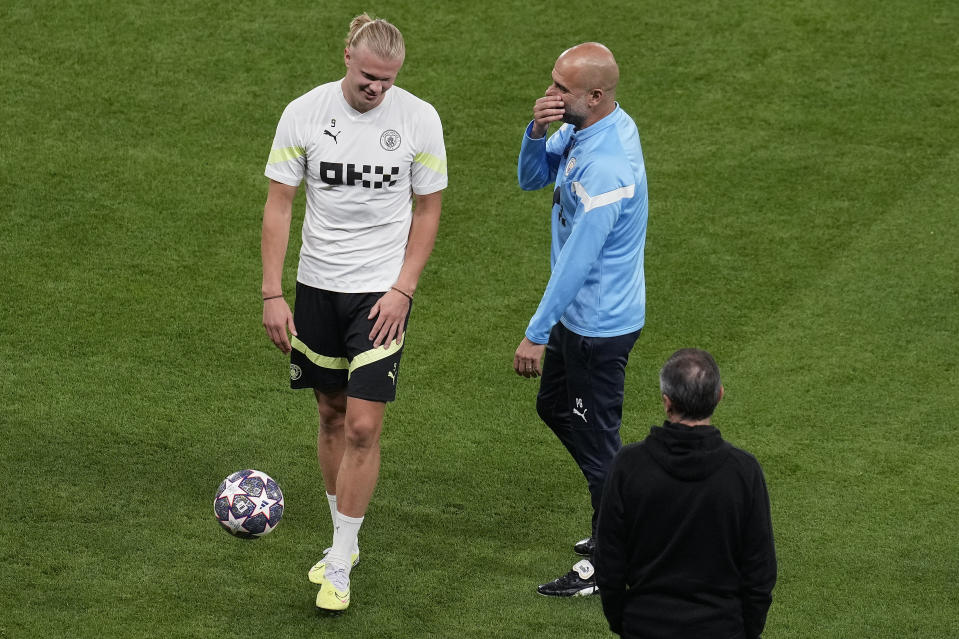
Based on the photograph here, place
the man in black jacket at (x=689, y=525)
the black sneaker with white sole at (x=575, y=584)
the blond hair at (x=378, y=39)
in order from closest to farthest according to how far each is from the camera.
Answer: the man in black jacket at (x=689, y=525), the blond hair at (x=378, y=39), the black sneaker with white sole at (x=575, y=584)

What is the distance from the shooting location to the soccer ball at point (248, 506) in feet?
19.6

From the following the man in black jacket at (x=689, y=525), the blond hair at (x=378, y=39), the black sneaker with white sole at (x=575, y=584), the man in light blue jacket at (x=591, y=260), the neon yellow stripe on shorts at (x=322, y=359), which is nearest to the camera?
the man in black jacket at (x=689, y=525)

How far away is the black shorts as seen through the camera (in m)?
5.96

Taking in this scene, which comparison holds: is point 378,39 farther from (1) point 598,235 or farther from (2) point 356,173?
(1) point 598,235

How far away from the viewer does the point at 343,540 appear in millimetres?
6062

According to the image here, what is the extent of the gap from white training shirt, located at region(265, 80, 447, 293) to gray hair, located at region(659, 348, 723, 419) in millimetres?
2086

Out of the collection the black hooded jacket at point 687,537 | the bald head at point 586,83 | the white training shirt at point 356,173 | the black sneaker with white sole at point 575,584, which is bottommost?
the black sneaker with white sole at point 575,584

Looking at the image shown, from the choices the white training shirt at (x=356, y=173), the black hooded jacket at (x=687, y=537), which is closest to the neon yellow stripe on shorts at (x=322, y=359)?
the white training shirt at (x=356, y=173)

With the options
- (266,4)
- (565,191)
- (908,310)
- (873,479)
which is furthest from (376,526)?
(266,4)

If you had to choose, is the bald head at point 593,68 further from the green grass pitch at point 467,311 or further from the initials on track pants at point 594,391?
the green grass pitch at point 467,311

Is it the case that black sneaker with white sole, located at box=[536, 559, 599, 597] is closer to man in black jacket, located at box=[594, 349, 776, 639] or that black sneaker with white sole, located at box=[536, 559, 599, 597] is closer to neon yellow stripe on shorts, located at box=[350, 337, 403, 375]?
neon yellow stripe on shorts, located at box=[350, 337, 403, 375]

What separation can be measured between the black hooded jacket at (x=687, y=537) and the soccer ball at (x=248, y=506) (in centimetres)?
214

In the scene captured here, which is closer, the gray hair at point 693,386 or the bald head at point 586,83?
the gray hair at point 693,386

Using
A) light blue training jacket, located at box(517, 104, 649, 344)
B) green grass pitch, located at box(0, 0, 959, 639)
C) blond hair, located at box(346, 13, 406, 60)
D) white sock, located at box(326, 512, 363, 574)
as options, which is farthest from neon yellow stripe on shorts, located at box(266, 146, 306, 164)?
green grass pitch, located at box(0, 0, 959, 639)
